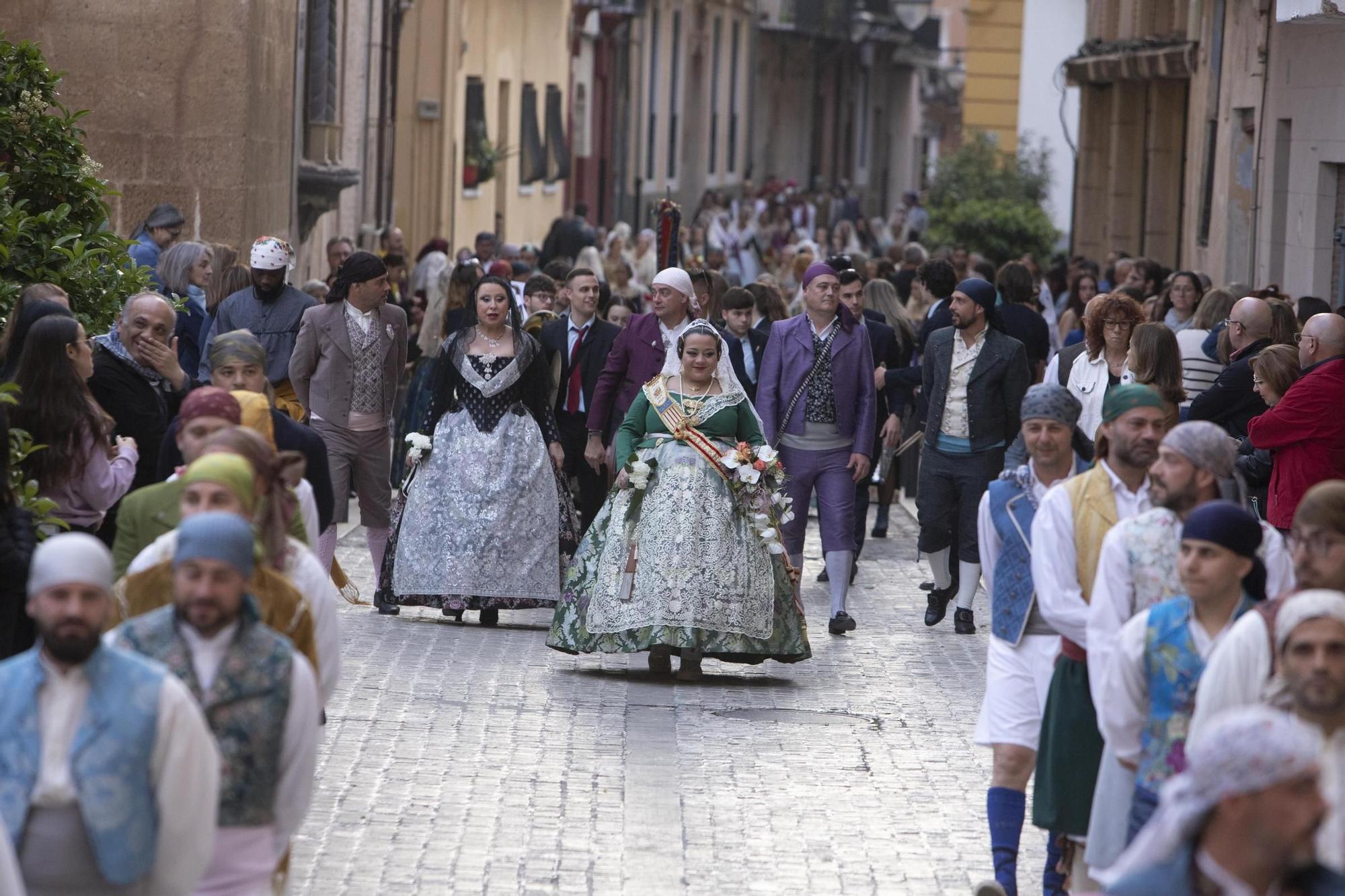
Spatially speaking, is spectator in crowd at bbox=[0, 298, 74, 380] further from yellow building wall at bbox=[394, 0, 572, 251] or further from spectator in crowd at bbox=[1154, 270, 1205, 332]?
yellow building wall at bbox=[394, 0, 572, 251]

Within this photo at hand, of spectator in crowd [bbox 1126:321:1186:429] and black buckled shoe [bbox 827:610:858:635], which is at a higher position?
spectator in crowd [bbox 1126:321:1186:429]

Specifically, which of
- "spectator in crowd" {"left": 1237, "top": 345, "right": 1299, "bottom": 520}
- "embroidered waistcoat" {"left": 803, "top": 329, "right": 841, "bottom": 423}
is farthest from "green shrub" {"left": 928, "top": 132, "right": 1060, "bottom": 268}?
"spectator in crowd" {"left": 1237, "top": 345, "right": 1299, "bottom": 520}

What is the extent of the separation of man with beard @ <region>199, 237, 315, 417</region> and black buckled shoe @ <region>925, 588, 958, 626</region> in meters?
3.58

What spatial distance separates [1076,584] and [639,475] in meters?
4.28

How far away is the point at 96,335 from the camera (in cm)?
995

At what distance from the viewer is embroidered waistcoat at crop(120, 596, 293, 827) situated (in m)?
4.95

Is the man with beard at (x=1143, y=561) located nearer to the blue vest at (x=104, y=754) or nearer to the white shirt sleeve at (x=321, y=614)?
the white shirt sleeve at (x=321, y=614)

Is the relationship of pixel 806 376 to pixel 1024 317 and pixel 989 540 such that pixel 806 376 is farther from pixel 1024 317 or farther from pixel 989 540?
pixel 989 540

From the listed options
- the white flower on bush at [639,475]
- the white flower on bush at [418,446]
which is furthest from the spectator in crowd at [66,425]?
the white flower on bush at [418,446]

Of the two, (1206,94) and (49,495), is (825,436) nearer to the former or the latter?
(49,495)

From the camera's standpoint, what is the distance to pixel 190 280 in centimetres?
1262

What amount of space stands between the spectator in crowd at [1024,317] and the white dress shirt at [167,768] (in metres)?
10.5

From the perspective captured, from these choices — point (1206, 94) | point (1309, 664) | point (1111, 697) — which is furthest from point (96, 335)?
point (1206, 94)

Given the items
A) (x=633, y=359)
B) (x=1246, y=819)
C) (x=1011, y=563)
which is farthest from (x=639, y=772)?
(x=1246, y=819)
